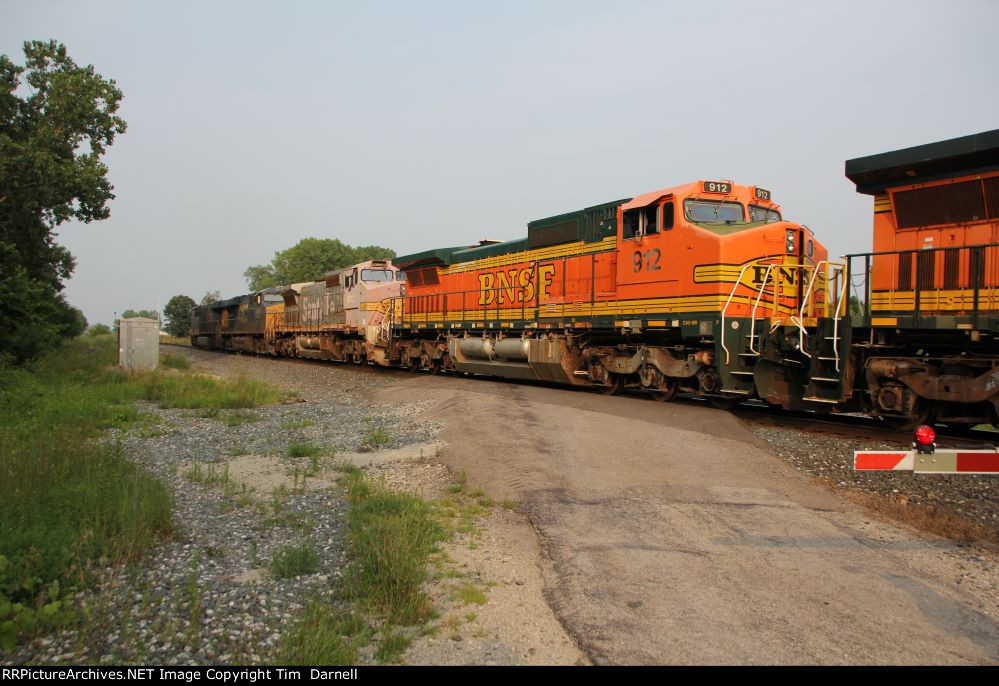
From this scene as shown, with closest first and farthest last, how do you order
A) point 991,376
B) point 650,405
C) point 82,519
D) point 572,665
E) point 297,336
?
point 572,665 < point 82,519 < point 991,376 < point 650,405 < point 297,336

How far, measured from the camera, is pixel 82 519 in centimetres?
515

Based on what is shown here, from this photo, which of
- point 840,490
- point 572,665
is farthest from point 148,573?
point 840,490

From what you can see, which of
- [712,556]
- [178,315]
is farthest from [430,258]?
[178,315]

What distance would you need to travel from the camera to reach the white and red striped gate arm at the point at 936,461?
436 centimetres

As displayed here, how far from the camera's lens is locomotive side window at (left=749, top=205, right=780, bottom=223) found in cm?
1189

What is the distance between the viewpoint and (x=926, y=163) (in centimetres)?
879

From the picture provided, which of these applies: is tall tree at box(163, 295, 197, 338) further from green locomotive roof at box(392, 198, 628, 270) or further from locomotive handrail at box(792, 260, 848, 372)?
locomotive handrail at box(792, 260, 848, 372)

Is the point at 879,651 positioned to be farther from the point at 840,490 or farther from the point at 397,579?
the point at 840,490

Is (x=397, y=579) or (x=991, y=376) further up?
(x=991, y=376)

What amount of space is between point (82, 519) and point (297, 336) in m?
27.1

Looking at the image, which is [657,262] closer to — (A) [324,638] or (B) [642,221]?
(B) [642,221]

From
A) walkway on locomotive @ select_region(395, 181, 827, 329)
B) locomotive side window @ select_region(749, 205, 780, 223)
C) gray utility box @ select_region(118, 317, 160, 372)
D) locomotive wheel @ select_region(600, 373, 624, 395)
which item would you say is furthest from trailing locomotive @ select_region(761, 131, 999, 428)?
gray utility box @ select_region(118, 317, 160, 372)

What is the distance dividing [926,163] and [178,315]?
106 m

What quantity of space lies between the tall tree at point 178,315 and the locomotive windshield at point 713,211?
314ft
